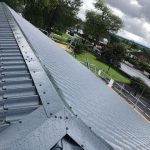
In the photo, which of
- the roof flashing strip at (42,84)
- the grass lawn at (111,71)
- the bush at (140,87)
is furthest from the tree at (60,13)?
the roof flashing strip at (42,84)

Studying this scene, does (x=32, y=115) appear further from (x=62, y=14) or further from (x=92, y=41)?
(x=92, y=41)

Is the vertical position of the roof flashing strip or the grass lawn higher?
the roof flashing strip

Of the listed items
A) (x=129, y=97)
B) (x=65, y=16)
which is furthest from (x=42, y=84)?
(x=65, y=16)

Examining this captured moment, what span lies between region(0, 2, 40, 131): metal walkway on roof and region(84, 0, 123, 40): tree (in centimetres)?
7437

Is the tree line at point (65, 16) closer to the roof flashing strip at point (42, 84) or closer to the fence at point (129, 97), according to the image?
the fence at point (129, 97)

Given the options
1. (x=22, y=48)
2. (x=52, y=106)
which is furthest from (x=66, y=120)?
(x=22, y=48)

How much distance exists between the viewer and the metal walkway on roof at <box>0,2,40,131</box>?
362 cm

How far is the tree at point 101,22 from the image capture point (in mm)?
79312

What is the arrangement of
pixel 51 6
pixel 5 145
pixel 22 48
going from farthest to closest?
pixel 51 6, pixel 22 48, pixel 5 145

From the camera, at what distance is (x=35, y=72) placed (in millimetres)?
5090

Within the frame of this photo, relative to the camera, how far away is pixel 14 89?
4305mm

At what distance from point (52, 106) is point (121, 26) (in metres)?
78.5

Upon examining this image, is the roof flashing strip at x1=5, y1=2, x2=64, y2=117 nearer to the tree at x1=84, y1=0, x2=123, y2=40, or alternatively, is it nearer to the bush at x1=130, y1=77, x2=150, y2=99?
the bush at x1=130, y1=77, x2=150, y2=99

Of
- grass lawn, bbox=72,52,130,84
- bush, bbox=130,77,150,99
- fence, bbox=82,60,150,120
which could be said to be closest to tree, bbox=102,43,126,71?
grass lawn, bbox=72,52,130,84
